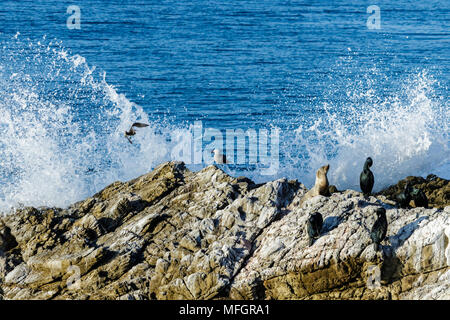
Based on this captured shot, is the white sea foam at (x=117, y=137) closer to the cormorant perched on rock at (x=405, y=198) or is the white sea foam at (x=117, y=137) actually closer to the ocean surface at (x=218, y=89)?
the ocean surface at (x=218, y=89)

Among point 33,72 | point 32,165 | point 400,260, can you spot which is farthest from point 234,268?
point 33,72

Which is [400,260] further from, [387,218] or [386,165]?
[386,165]

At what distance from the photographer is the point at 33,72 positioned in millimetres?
45625

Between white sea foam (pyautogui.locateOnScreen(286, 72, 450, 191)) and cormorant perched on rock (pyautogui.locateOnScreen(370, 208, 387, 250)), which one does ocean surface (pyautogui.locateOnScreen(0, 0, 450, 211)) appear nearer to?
white sea foam (pyautogui.locateOnScreen(286, 72, 450, 191))

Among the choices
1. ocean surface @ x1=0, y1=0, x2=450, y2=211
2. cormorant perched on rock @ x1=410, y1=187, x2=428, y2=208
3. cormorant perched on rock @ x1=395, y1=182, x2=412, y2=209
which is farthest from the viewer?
ocean surface @ x1=0, y1=0, x2=450, y2=211

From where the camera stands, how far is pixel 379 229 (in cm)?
1647

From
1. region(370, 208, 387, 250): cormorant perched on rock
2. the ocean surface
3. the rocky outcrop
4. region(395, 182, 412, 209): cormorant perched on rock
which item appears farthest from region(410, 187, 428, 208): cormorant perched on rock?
the ocean surface

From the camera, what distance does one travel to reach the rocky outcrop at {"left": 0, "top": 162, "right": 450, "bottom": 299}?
1688cm

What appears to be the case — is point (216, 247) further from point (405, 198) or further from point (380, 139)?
point (380, 139)

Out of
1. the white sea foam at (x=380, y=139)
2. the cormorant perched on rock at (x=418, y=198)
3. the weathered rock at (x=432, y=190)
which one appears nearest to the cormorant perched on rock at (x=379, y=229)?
the cormorant perched on rock at (x=418, y=198)

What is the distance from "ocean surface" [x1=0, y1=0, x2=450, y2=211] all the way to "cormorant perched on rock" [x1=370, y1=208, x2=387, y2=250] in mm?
10704

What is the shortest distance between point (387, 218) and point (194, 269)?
4.84m

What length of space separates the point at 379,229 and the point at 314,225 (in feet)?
4.90

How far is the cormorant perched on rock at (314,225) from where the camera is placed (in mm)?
16922
